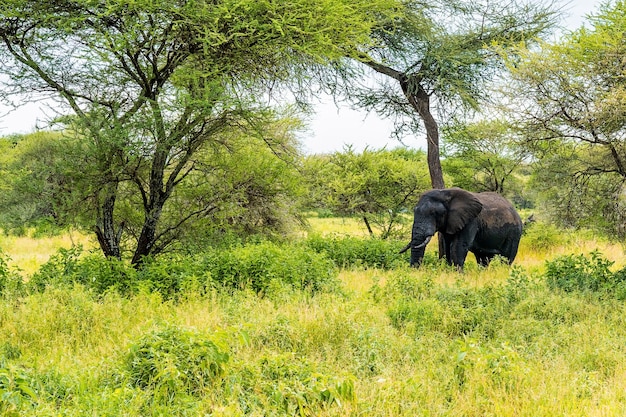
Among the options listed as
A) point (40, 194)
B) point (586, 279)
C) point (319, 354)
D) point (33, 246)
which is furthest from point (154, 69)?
point (33, 246)

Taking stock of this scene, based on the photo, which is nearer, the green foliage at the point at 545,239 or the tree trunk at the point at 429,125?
the tree trunk at the point at 429,125

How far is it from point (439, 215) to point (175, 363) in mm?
9195

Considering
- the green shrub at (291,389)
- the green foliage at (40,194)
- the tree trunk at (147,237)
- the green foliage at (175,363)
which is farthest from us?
the tree trunk at (147,237)

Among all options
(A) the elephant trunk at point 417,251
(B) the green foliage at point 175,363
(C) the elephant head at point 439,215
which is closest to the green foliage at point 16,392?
(B) the green foliage at point 175,363

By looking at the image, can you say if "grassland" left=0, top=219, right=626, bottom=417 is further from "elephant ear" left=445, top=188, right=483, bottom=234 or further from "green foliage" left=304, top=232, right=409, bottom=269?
"green foliage" left=304, top=232, right=409, bottom=269

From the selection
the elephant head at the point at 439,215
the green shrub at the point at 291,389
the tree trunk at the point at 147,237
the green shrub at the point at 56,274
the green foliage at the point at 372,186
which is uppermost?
the green foliage at the point at 372,186

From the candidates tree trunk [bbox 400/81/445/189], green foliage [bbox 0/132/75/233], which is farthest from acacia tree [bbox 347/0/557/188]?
green foliage [bbox 0/132/75/233]

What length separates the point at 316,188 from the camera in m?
22.3

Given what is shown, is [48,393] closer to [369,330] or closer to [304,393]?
[304,393]

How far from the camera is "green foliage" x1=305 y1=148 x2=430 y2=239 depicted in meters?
22.1

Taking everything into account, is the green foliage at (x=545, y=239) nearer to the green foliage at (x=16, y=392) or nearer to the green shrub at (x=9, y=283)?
the green shrub at (x=9, y=283)

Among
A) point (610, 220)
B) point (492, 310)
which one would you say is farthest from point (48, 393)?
point (610, 220)

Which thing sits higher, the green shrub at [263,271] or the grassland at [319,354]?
the green shrub at [263,271]

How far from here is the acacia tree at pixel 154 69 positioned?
9258 millimetres
